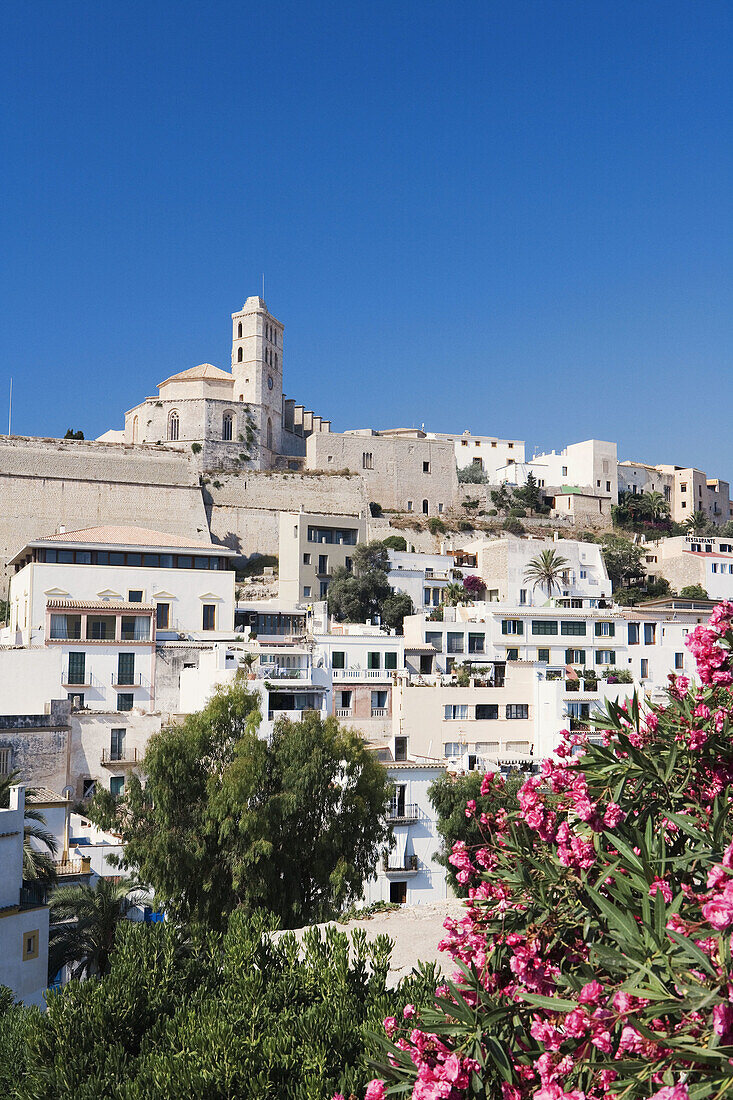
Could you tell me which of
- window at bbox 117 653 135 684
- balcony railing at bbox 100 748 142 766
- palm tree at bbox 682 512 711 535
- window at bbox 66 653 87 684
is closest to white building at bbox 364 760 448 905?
balcony railing at bbox 100 748 142 766

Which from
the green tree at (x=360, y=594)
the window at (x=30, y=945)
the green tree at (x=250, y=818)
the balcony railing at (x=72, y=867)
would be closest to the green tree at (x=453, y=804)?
the green tree at (x=250, y=818)

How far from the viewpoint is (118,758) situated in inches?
1026

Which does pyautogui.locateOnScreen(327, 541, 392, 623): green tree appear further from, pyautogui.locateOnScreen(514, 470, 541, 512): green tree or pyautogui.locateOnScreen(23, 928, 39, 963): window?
pyautogui.locateOnScreen(23, 928, 39, 963): window

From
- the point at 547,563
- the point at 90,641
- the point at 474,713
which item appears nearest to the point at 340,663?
the point at 474,713

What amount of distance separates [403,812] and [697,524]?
50525 millimetres

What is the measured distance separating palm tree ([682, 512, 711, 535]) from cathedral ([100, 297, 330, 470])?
84.9ft

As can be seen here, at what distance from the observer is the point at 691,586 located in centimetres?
5362

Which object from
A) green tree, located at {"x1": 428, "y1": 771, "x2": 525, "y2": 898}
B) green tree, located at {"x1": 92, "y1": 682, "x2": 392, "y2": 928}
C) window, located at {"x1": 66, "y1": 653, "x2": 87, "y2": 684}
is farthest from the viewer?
window, located at {"x1": 66, "y1": 653, "x2": 87, "y2": 684}

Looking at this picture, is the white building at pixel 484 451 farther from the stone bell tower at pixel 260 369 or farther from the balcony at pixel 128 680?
the balcony at pixel 128 680

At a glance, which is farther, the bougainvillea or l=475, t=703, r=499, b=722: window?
l=475, t=703, r=499, b=722: window

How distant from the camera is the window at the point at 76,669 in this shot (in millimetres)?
27172

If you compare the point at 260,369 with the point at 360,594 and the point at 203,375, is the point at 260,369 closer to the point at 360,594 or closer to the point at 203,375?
the point at 203,375

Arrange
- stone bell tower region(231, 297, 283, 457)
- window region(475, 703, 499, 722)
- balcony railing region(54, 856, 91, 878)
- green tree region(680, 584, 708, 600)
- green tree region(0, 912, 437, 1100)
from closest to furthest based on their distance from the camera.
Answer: green tree region(0, 912, 437, 1100) → balcony railing region(54, 856, 91, 878) → window region(475, 703, 499, 722) → green tree region(680, 584, 708, 600) → stone bell tower region(231, 297, 283, 457)

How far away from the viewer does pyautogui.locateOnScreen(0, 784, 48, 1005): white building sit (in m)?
13.9
